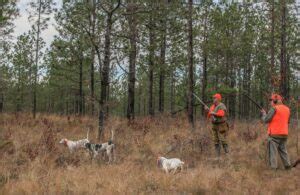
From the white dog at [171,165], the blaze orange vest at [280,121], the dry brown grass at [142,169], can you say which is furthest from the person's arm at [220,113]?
the white dog at [171,165]

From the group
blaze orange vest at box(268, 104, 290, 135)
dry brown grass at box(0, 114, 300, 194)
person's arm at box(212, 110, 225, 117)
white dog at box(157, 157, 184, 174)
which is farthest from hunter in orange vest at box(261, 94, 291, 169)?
white dog at box(157, 157, 184, 174)

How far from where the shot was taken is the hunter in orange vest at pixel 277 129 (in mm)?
8664

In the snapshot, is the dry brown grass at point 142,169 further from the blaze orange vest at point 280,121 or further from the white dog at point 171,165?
the blaze orange vest at point 280,121

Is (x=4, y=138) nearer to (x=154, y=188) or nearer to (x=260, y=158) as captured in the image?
(x=154, y=188)

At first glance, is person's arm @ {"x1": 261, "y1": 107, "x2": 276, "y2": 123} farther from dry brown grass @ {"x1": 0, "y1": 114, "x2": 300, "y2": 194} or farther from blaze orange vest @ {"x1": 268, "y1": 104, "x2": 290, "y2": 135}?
dry brown grass @ {"x1": 0, "y1": 114, "x2": 300, "y2": 194}

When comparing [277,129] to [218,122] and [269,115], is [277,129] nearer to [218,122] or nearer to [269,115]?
[269,115]

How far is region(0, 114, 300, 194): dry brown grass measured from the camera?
6.65 m

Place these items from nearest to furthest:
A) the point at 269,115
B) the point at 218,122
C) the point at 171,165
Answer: the point at 171,165 → the point at 269,115 → the point at 218,122

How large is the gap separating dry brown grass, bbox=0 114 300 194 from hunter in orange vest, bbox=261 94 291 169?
0.33 m

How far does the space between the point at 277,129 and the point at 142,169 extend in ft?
10.5

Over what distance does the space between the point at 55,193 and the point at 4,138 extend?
554cm

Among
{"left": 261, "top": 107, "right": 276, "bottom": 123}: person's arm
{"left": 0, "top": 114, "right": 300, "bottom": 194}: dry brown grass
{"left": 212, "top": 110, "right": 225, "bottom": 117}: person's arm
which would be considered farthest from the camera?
{"left": 212, "top": 110, "right": 225, "bottom": 117}: person's arm

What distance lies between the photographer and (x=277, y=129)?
343 inches

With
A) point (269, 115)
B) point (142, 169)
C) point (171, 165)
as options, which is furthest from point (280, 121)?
point (142, 169)
